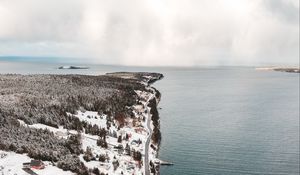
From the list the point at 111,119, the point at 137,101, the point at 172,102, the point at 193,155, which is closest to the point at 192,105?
the point at 172,102

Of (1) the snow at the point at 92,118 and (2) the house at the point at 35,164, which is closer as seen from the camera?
(2) the house at the point at 35,164

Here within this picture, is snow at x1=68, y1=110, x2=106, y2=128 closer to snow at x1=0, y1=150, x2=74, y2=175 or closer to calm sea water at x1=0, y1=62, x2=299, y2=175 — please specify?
calm sea water at x1=0, y1=62, x2=299, y2=175

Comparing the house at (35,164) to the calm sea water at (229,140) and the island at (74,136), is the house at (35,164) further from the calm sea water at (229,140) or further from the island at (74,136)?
the calm sea water at (229,140)

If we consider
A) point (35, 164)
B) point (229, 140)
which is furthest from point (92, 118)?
point (35, 164)

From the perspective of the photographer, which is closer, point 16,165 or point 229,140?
point 16,165

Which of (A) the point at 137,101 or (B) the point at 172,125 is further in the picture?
(A) the point at 137,101

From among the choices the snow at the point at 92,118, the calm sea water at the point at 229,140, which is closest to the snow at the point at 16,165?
the calm sea water at the point at 229,140

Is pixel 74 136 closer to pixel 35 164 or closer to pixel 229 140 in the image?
pixel 35 164

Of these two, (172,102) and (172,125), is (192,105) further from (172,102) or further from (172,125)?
(172,125)
